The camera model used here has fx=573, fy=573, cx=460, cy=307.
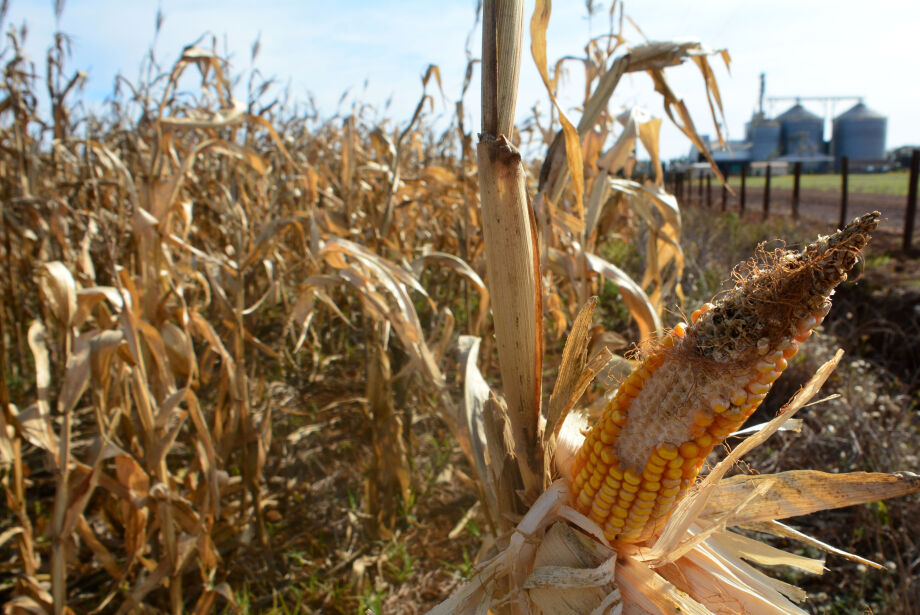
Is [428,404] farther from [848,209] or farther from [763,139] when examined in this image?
[763,139]

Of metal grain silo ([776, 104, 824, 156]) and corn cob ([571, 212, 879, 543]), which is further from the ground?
metal grain silo ([776, 104, 824, 156])

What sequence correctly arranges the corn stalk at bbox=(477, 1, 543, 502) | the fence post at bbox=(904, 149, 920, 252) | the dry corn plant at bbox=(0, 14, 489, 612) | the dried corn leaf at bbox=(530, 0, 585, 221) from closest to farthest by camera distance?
the corn stalk at bbox=(477, 1, 543, 502)
the dried corn leaf at bbox=(530, 0, 585, 221)
the dry corn plant at bbox=(0, 14, 489, 612)
the fence post at bbox=(904, 149, 920, 252)

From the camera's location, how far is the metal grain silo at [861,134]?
143 feet

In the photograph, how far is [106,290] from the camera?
176cm

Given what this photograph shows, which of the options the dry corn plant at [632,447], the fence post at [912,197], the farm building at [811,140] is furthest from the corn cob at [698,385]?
the farm building at [811,140]

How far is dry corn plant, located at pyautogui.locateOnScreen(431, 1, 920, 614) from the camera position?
77 centimetres

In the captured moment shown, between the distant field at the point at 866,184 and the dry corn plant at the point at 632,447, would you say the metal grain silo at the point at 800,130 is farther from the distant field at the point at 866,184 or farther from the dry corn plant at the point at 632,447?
the dry corn plant at the point at 632,447

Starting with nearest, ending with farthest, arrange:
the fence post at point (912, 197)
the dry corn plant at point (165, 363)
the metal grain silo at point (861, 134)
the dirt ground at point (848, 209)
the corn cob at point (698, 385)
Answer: the corn cob at point (698, 385), the dry corn plant at point (165, 363), the fence post at point (912, 197), the dirt ground at point (848, 209), the metal grain silo at point (861, 134)

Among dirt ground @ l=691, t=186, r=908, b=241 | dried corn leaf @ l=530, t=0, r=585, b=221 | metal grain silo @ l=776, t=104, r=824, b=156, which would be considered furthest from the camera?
metal grain silo @ l=776, t=104, r=824, b=156

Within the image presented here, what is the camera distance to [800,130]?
4706 cm

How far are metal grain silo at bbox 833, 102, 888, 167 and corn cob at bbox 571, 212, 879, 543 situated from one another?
52640 mm

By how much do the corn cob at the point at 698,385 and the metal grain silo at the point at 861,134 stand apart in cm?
5264

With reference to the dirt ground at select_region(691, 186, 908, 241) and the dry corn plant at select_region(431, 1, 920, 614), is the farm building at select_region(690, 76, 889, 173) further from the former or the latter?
the dry corn plant at select_region(431, 1, 920, 614)

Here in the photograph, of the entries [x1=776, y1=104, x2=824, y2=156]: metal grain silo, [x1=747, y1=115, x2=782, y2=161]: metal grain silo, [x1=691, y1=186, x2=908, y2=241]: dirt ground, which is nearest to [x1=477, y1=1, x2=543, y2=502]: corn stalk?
[x1=691, y1=186, x2=908, y2=241]: dirt ground
